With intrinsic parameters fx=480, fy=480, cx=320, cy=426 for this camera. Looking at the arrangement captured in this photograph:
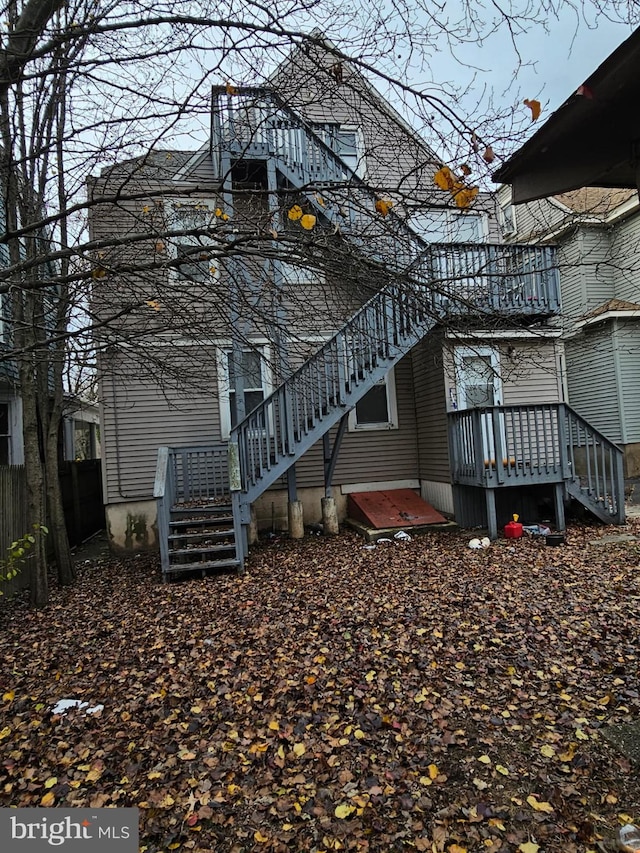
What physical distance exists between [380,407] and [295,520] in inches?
122

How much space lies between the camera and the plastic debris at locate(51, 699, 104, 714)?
136 inches

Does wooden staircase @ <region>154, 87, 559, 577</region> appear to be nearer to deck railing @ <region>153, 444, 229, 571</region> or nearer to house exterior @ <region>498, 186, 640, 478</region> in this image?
deck railing @ <region>153, 444, 229, 571</region>

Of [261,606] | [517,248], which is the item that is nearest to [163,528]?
[261,606]

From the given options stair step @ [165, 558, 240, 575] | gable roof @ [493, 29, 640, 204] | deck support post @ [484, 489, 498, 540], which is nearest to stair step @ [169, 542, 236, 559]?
stair step @ [165, 558, 240, 575]

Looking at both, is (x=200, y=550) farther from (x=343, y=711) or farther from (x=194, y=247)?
(x=194, y=247)

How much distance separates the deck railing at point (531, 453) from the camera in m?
7.86

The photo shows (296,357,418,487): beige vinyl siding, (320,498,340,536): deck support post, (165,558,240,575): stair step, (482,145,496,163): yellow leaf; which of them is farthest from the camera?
(296,357,418,487): beige vinyl siding

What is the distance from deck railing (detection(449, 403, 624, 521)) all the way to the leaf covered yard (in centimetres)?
224

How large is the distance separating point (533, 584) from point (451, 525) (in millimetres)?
3165

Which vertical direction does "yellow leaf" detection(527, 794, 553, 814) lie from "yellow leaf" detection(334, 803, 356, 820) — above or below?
below

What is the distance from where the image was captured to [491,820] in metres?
2.27

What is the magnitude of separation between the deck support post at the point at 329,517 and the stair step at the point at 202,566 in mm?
2488

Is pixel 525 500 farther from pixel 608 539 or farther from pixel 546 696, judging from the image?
pixel 546 696

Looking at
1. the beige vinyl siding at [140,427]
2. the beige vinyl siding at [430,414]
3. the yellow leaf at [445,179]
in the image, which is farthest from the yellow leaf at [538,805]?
Answer: the beige vinyl siding at [140,427]
